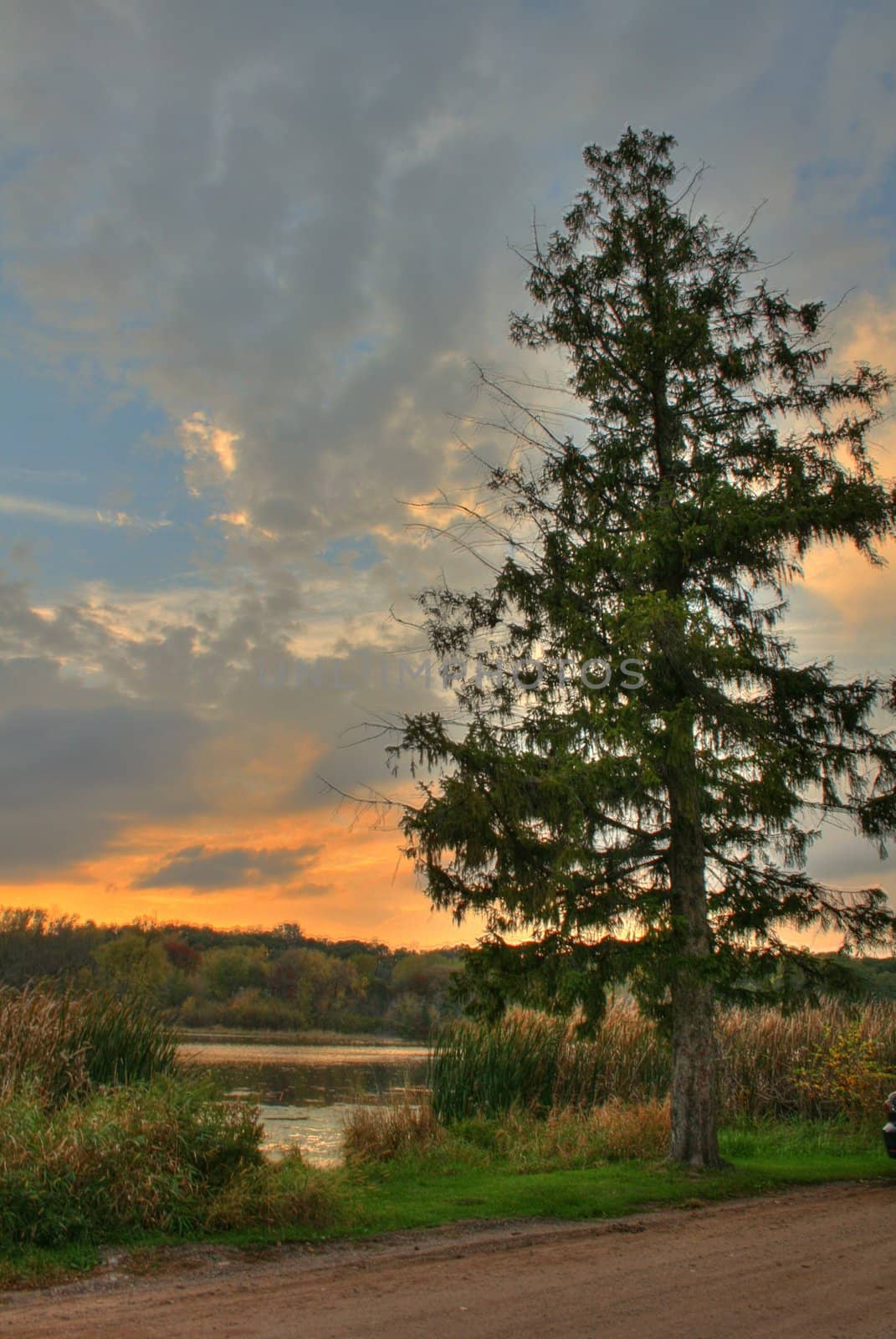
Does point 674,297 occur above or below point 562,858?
above

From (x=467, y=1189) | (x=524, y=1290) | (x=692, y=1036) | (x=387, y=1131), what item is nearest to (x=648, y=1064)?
(x=692, y=1036)

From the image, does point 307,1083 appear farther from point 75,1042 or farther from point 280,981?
point 280,981

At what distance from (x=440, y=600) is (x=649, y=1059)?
7959mm

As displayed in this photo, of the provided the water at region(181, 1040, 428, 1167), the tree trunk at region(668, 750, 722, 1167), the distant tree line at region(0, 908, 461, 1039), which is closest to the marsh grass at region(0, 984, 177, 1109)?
the water at region(181, 1040, 428, 1167)

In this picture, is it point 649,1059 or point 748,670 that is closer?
point 748,670

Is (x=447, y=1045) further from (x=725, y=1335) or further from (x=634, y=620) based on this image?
(x=725, y=1335)

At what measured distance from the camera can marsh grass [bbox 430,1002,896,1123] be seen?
46.5ft

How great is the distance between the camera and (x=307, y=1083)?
829 inches

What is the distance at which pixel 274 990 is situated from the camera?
4381cm

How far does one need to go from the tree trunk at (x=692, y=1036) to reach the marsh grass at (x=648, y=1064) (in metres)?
1.48

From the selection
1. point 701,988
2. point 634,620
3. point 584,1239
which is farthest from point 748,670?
point 584,1239

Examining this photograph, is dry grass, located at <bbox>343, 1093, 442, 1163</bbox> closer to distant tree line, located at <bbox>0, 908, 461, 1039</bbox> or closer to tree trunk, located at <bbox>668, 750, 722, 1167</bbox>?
tree trunk, located at <bbox>668, 750, 722, 1167</bbox>

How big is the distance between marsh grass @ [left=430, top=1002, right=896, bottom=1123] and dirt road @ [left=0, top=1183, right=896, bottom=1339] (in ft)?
15.8

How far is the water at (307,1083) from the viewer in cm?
1284
